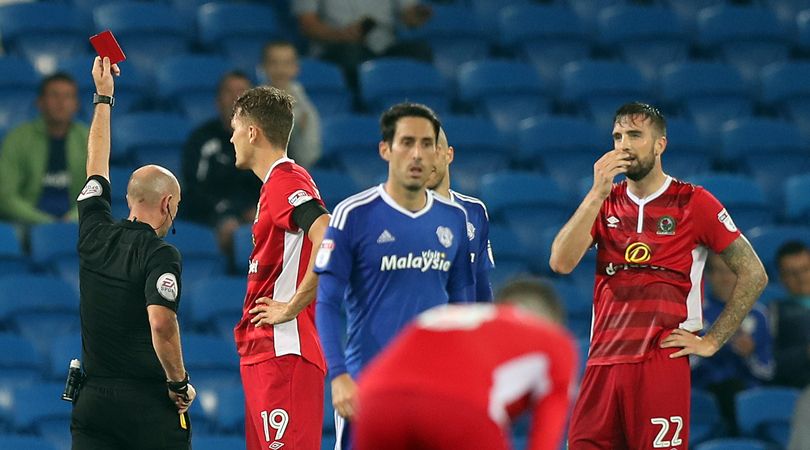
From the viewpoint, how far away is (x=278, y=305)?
6508 millimetres

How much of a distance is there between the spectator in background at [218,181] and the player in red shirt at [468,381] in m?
5.67

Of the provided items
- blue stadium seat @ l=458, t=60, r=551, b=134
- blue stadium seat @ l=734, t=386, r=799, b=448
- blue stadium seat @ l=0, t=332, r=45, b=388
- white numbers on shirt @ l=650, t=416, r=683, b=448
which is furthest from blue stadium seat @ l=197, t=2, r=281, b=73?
white numbers on shirt @ l=650, t=416, r=683, b=448

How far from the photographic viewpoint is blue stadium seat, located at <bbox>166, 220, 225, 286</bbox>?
1016 cm

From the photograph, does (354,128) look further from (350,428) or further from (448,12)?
(350,428)

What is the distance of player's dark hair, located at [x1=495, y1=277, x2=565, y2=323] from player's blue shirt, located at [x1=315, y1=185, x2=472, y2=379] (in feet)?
4.91

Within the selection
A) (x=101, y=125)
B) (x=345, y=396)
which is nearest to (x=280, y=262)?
(x=345, y=396)

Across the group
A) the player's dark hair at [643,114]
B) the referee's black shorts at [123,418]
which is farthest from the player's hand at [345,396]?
the player's dark hair at [643,114]

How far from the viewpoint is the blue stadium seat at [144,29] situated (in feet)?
38.7

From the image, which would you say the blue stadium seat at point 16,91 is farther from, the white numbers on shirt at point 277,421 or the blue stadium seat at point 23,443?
the white numbers on shirt at point 277,421

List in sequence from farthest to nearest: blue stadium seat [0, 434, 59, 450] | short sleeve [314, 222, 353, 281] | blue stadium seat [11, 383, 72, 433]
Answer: blue stadium seat [11, 383, 72, 433]
blue stadium seat [0, 434, 59, 450]
short sleeve [314, 222, 353, 281]

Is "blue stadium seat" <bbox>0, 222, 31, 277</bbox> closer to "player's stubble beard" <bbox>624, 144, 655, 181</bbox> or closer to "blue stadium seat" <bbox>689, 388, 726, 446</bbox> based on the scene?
"blue stadium seat" <bbox>689, 388, 726, 446</bbox>

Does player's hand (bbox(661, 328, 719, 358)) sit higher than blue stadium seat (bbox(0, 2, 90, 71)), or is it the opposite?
blue stadium seat (bbox(0, 2, 90, 71))

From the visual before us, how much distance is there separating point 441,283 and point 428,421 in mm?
1479

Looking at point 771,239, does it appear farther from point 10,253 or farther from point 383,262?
point 383,262
